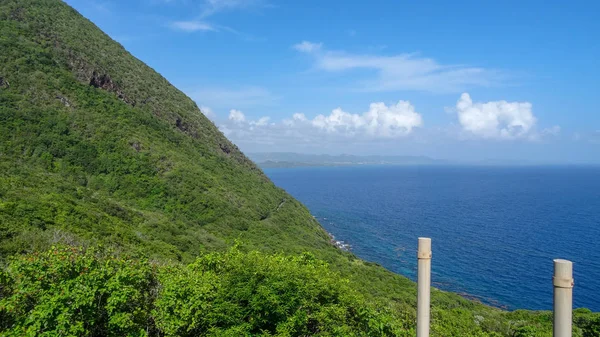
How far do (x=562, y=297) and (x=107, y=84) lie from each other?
6342cm

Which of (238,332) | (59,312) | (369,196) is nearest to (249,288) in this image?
(238,332)

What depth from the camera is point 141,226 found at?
106ft

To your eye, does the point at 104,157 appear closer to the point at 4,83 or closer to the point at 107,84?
the point at 4,83

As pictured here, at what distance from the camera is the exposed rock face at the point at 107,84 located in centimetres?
5412

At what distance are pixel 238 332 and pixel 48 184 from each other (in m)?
29.6

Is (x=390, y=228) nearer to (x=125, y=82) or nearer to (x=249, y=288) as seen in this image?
(x=125, y=82)

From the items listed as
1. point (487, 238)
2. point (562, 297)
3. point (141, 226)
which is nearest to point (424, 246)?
point (562, 297)

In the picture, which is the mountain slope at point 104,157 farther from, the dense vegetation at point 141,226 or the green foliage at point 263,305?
the green foliage at point 263,305

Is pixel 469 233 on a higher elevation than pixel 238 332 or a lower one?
lower

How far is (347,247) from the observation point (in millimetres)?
61594

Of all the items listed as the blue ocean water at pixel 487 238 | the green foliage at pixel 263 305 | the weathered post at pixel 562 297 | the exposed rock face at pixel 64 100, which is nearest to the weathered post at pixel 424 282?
the weathered post at pixel 562 297

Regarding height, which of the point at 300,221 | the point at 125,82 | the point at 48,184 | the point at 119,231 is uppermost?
the point at 125,82

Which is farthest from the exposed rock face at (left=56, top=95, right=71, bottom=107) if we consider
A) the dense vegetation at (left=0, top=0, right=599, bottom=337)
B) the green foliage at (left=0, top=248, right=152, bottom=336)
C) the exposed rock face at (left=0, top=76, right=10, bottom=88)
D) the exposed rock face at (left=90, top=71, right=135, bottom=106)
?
the green foliage at (left=0, top=248, right=152, bottom=336)

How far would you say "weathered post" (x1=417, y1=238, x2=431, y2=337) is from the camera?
14.3 ft
